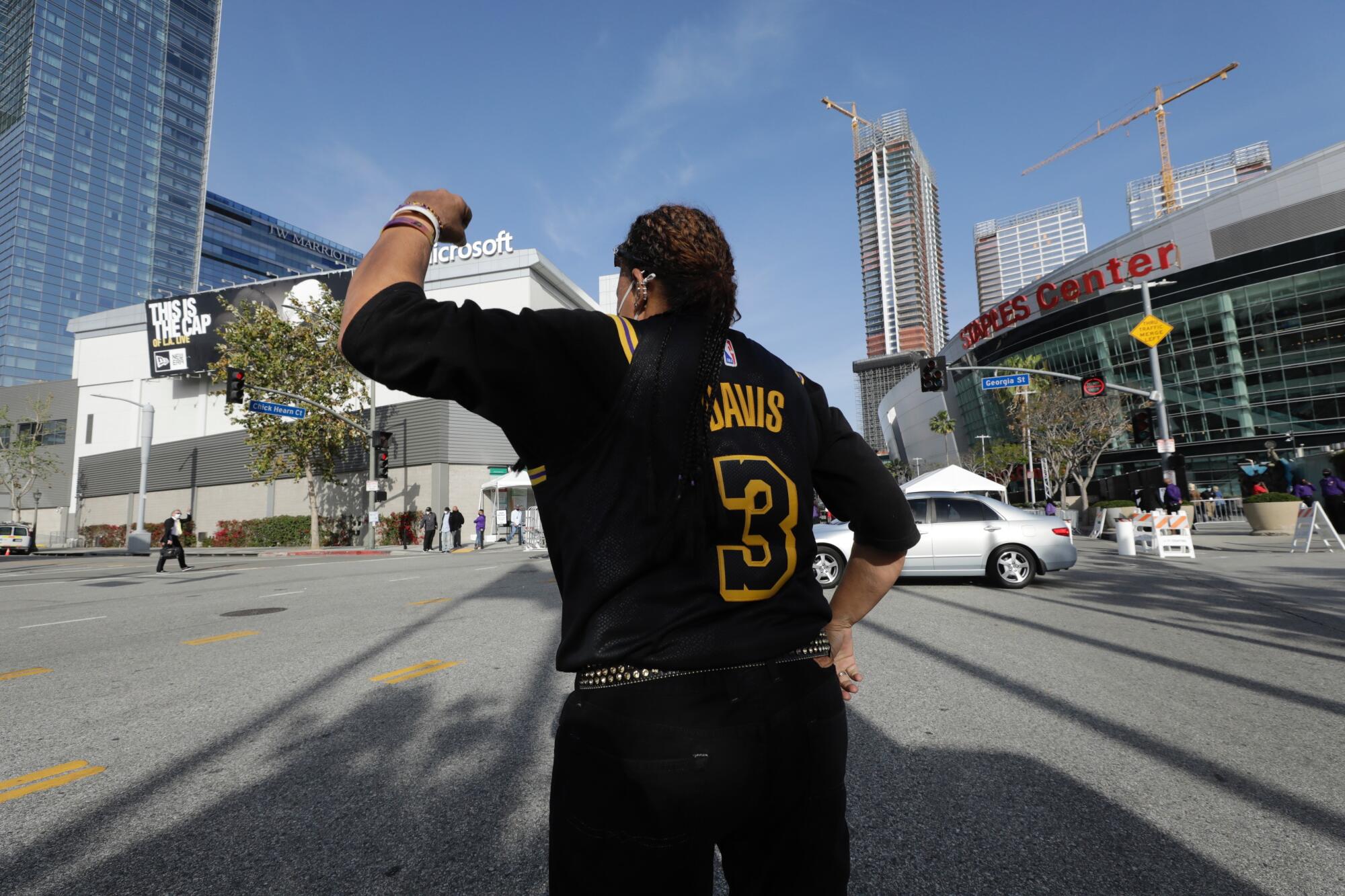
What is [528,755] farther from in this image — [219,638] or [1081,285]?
[1081,285]

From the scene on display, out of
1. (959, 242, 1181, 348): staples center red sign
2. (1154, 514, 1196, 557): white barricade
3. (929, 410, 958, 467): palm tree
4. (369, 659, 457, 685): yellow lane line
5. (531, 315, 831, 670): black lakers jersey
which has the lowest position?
(369, 659, 457, 685): yellow lane line

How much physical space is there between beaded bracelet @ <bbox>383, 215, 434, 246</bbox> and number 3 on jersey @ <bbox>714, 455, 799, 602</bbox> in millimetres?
690

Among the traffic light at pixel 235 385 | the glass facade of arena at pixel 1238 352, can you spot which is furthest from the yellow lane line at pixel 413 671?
the glass facade of arena at pixel 1238 352

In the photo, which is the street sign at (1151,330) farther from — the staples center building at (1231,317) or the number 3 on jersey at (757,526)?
the staples center building at (1231,317)

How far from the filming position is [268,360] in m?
30.0

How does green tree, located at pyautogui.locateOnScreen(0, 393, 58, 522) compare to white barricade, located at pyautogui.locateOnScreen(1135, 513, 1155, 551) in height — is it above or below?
above

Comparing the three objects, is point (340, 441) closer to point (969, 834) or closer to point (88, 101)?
point (969, 834)

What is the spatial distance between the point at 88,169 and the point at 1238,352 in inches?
6294

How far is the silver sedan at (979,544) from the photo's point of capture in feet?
35.9

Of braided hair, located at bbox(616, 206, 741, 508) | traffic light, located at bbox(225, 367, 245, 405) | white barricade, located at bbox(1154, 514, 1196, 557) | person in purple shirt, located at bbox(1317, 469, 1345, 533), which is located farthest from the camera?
traffic light, located at bbox(225, 367, 245, 405)

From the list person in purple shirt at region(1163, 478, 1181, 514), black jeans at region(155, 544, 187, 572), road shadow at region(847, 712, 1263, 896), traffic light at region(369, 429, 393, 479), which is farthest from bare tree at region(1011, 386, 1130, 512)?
road shadow at region(847, 712, 1263, 896)

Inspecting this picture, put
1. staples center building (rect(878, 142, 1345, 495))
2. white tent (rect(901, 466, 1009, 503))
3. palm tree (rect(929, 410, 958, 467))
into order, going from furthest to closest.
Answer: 1. palm tree (rect(929, 410, 958, 467))
2. staples center building (rect(878, 142, 1345, 495))
3. white tent (rect(901, 466, 1009, 503))

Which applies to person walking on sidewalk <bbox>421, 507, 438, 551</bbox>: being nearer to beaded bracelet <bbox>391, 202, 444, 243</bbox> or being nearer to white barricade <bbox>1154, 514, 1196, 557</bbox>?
white barricade <bbox>1154, 514, 1196, 557</bbox>

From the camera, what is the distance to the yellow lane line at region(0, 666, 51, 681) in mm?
5440
